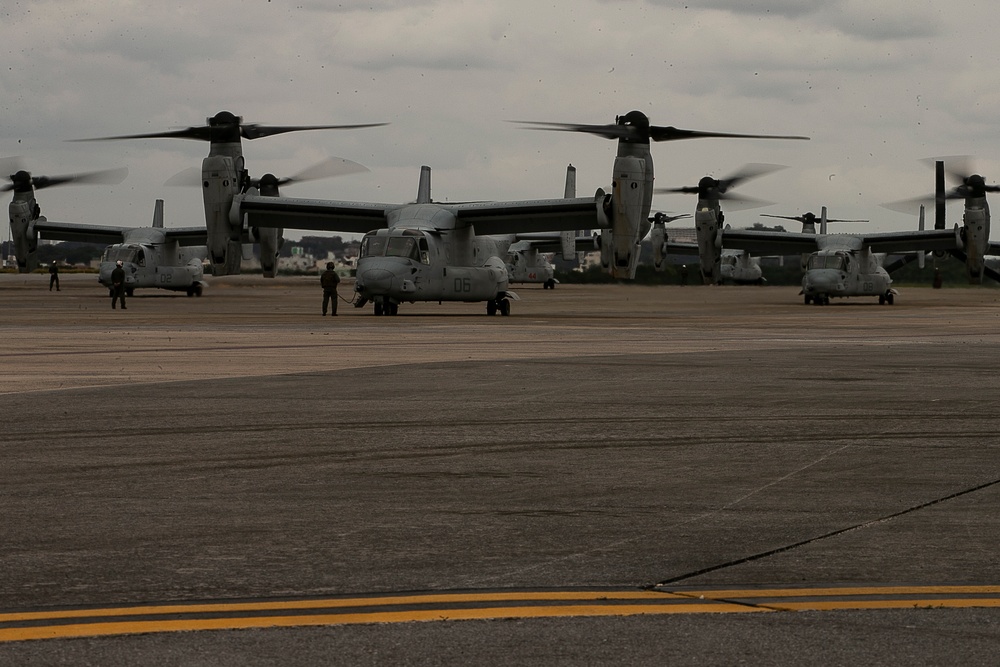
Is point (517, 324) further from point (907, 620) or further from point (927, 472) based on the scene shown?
point (907, 620)

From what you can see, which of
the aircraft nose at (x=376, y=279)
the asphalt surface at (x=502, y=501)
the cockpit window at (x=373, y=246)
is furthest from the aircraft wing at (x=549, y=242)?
the asphalt surface at (x=502, y=501)

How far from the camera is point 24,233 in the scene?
175ft

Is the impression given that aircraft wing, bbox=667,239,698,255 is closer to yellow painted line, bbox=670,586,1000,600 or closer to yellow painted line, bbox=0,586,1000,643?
yellow painted line, bbox=670,586,1000,600

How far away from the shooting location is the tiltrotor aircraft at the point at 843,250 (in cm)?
6203

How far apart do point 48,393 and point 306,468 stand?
243 inches

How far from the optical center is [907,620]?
5355 mm

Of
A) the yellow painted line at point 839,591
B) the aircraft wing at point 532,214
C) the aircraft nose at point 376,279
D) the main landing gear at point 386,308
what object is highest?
the aircraft wing at point 532,214

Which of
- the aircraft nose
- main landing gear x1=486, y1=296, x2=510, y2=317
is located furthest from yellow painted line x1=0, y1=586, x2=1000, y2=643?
main landing gear x1=486, y1=296, x2=510, y2=317

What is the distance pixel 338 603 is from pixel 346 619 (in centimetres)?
28

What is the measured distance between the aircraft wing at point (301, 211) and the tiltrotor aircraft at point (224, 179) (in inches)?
20.7

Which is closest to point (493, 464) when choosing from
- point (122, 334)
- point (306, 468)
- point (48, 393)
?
point (306, 468)

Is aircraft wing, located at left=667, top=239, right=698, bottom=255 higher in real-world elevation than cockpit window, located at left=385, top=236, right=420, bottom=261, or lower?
higher

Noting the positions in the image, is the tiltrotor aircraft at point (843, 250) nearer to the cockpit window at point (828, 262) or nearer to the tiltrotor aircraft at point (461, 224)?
the cockpit window at point (828, 262)

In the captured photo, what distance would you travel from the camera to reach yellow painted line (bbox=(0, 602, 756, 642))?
506cm
